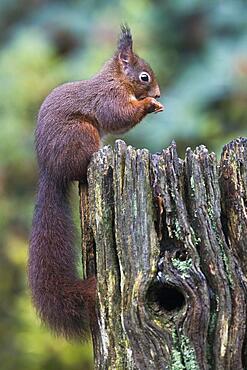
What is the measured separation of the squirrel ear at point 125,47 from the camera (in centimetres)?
363

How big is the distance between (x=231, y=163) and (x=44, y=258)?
1.97 feet

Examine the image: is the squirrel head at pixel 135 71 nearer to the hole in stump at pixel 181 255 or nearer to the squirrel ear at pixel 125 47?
the squirrel ear at pixel 125 47

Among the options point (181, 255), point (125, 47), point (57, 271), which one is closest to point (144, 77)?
point (125, 47)

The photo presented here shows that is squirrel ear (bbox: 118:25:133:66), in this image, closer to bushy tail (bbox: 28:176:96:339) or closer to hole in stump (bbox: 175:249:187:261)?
bushy tail (bbox: 28:176:96:339)

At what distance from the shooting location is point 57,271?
2.62 meters

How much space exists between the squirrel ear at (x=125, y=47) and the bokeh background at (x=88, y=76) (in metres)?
1.52

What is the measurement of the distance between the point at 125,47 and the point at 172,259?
5.00 feet

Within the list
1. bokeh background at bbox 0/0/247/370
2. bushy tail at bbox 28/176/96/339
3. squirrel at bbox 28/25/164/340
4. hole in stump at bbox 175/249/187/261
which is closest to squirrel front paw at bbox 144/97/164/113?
squirrel at bbox 28/25/164/340

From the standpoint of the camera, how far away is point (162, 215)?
237 cm

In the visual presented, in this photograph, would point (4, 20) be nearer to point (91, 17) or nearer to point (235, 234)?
point (91, 17)

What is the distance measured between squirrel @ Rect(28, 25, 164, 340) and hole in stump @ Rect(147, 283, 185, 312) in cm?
19

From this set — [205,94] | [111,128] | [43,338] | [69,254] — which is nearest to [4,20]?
[205,94]

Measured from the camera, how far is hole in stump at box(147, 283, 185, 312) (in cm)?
232

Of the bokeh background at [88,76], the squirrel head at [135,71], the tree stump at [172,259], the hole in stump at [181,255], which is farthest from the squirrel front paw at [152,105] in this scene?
the bokeh background at [88,76]
